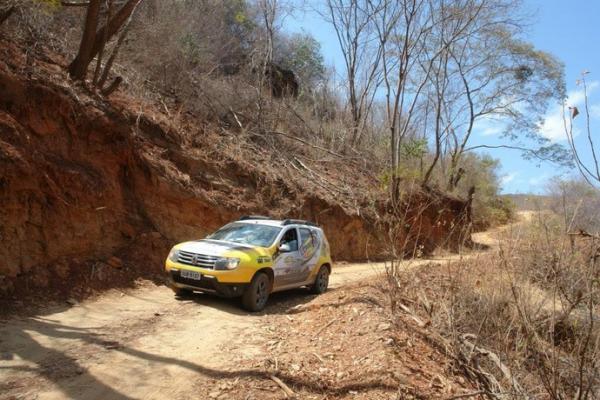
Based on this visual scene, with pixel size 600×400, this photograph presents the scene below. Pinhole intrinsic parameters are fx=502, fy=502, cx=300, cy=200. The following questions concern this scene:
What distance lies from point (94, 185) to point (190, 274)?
3.60 meters

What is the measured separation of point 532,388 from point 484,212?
3508cm

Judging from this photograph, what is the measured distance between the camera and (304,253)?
36.3ft

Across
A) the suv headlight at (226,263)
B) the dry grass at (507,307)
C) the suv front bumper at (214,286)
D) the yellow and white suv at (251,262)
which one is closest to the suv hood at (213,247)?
the yellow and white suv at (251,262)

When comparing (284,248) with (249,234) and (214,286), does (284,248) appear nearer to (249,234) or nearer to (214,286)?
(249,234)

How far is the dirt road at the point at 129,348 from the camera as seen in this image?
5.13m

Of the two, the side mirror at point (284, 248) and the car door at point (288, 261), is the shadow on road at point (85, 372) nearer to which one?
the car door at point (288, 261)

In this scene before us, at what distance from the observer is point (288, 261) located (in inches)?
408

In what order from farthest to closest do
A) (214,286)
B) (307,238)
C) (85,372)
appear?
(307,238) < (214,286) < (85,372)

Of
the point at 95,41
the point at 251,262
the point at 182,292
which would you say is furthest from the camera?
the point at 95,41

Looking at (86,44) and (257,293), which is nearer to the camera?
(257,293)

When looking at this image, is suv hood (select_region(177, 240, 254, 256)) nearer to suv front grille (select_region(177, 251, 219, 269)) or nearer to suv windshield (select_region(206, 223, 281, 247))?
suv front grille (select_region(177, 251, 219, 269))

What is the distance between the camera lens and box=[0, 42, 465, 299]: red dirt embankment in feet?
29.9

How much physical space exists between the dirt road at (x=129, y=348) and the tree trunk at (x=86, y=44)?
6.65 meters

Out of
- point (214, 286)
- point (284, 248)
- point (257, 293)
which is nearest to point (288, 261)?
point (284, 248)
